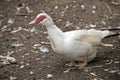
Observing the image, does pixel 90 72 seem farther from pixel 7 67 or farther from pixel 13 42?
pixel 13 42

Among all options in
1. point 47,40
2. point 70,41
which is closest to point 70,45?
point 70,41

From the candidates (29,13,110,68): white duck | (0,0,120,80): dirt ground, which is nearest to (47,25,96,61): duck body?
(29,13,110,68): white duck

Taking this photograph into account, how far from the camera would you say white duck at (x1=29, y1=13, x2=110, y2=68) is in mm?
4520

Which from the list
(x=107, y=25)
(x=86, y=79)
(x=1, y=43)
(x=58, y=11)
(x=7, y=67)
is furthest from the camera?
(x=58, y=11)

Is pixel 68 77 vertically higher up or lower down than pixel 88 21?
lower down

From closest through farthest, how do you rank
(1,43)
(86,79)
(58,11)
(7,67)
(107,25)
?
1. (86,79)
2. (7,67)
3. (1,43)
4. (107,25)
5. (58,11)

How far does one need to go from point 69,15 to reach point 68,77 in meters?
2.23

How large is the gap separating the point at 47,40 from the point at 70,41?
1232mm

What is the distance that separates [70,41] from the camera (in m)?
4.54

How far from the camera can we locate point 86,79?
14.7 ft

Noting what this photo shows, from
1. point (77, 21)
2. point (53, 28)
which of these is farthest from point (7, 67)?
point (77, 21)

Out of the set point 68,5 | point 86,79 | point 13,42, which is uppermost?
point 68,5

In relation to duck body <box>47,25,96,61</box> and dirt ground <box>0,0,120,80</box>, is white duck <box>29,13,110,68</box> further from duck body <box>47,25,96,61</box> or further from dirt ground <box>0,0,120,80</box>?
dirt ground <box>0,0,120,80</box>

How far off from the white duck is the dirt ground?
0.78ft
